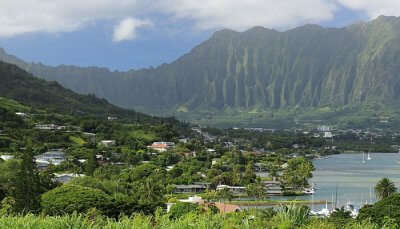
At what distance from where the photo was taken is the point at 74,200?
35.5 meters

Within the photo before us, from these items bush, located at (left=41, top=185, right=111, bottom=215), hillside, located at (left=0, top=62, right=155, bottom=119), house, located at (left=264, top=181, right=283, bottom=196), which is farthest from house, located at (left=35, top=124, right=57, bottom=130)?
bush, located at (left=41, top=185, right=111, bottom=215)

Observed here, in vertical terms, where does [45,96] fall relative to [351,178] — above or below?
above

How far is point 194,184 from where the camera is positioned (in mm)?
70438

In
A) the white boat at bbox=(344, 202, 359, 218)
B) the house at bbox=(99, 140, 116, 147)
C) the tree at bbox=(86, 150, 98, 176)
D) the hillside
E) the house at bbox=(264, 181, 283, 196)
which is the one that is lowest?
the house at bbox=(264, 181, 283, 196)

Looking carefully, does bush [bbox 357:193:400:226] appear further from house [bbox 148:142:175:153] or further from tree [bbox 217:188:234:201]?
house [bbox 148:142:175:153]

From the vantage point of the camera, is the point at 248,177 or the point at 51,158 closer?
the point at 51,158

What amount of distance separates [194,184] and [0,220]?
5813 centimetres

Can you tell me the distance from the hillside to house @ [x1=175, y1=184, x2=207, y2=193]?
5961cm

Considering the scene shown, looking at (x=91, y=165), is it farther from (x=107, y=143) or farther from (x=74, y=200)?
(x=74, y=200)

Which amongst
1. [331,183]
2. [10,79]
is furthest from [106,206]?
[10,79]

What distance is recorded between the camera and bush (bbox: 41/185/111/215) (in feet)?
114

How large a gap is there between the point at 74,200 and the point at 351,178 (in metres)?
60.7

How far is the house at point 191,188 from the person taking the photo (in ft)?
220

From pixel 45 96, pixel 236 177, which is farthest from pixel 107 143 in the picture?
pixel 45 96
